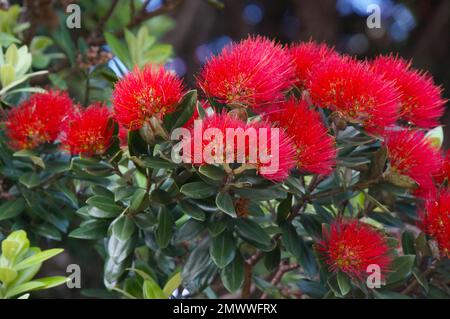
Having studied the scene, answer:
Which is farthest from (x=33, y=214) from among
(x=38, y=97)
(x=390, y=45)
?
(x=390, y=45)

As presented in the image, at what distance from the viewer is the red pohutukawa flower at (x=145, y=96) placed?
1092mm

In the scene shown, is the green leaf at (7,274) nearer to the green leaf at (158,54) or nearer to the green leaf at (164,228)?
the green leaf at (164,228)

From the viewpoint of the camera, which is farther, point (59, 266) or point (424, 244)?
point (59, 266)

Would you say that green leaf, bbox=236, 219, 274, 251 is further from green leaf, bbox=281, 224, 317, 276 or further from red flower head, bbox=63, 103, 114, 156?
red flower head, bbox=63, 103, 114, 156

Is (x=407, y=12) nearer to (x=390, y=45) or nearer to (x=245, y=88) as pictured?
(x=390, y=45)

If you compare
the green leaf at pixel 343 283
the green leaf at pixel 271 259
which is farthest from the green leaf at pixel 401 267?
the green leaf at pixel 271 259

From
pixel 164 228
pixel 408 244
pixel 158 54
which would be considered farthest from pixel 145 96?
pixel 158 54

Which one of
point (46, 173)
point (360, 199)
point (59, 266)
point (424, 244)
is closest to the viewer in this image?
point (424, 244)

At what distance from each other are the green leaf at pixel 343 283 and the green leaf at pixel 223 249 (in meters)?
0.20

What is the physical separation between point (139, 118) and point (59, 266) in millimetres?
1552

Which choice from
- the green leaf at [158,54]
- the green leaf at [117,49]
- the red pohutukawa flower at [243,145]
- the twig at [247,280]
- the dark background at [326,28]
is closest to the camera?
the red pohutukawa flower at [243,145]

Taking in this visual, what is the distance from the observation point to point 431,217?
125 cm

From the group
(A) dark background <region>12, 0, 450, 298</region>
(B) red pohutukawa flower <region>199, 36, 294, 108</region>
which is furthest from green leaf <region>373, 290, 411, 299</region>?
(A) dark background <region>12, 0, 450, 298</region>

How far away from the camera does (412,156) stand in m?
1.21
